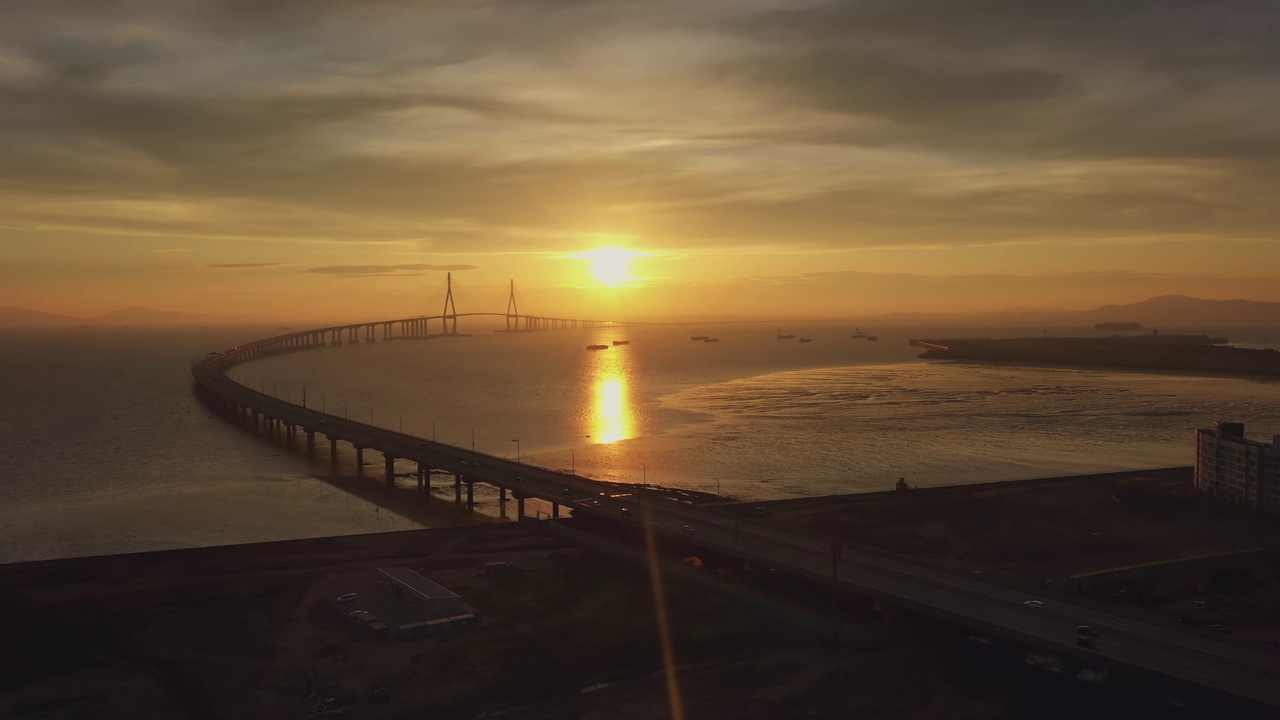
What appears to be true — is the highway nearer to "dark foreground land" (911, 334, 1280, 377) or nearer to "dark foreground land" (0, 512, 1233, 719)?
"dark foreground land" (0, 512, 1233, 719)

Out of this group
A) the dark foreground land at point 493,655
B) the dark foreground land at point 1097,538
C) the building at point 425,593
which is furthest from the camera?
the dark foreground land at point 1097,538

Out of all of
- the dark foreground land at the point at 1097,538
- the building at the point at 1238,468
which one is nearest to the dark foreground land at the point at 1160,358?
the dark foreground land at the point at 1097,538

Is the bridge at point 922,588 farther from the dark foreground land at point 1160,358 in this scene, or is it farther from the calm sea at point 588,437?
the dark foreground land at point 1160,358

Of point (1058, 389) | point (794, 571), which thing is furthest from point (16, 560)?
point (1058, 389)

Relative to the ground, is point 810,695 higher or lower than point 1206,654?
lower

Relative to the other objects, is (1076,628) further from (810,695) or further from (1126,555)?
(1126,555)

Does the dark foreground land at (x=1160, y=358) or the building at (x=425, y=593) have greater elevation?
the dark foreground land at (x=1160, y=358)
